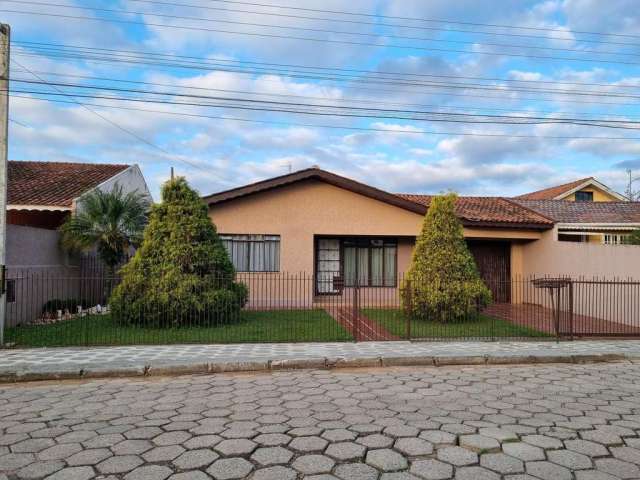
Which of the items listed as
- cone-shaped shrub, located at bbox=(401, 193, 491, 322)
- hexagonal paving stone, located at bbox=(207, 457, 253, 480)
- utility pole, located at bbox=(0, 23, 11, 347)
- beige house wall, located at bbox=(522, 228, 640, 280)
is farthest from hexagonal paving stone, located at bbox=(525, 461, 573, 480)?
beige house wall, located at bbox=(522, 228, 640, 280)

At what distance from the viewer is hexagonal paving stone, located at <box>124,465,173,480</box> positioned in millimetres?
3711

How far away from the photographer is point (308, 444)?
440cm

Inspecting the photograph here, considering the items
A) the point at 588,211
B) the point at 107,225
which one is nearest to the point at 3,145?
the point at 107,225

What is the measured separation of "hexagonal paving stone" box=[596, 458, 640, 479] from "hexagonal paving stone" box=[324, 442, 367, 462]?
6.28ft

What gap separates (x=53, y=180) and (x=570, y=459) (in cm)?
1871

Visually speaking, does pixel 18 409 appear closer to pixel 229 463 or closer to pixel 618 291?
pixel 229 463

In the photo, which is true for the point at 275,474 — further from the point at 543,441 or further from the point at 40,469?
the point at 543,441

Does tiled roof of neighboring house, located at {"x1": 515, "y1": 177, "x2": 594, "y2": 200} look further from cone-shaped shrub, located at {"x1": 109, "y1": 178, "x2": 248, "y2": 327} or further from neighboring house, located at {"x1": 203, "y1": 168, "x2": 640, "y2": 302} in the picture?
cone-shaped shrub, located at {"x1": 109, "y1": 178, "x2": 248, "y2": 327}

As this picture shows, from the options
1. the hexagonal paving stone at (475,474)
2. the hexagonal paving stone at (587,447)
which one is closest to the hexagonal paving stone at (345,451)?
the hexagonal paving stone at (475,474)

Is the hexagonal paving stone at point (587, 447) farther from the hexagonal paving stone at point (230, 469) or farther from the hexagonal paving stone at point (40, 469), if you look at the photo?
the hexagonal paving stone at point (40, 469)

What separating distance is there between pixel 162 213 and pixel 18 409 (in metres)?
7.03

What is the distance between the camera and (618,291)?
13.1m

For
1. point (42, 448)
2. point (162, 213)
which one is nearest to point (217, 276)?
point (162, 213)

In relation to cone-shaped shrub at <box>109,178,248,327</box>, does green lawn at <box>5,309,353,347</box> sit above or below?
below
